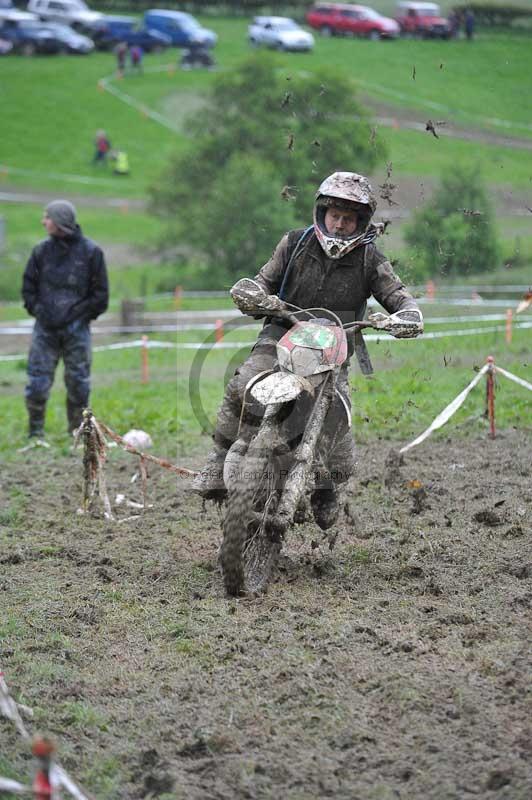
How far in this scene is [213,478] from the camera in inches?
300

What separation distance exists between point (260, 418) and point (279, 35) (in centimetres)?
5098

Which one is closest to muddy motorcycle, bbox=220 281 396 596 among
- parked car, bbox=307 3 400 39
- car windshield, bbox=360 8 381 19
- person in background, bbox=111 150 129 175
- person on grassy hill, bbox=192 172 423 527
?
person on grassy hill, bbox=192 172 423 527

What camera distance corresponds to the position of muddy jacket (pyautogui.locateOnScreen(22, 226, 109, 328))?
12.1 metres

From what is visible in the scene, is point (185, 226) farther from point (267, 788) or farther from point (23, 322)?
point (267, 788)

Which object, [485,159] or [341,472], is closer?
[341,472]

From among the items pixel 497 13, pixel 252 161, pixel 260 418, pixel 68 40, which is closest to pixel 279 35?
pixel 68 40

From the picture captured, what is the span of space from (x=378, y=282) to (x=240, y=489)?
1.98 metres

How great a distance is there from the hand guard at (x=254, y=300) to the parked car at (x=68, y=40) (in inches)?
2176

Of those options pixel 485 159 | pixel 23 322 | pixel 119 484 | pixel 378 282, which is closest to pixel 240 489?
pixel 378 282

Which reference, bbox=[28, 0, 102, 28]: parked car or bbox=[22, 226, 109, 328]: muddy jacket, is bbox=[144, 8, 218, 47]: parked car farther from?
bbox=[22, 226, 109, 328]: muddy jacket

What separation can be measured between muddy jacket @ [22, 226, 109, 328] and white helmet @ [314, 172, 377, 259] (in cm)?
491

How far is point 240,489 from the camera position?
6.60 metres

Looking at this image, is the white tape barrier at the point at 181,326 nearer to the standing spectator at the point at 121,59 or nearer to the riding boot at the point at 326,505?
the riding boot at the point at 326,505

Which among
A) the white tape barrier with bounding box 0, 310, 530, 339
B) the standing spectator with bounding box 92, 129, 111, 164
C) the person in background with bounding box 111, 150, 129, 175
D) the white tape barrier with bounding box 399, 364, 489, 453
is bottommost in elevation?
the white tape barrier with bounding box 0, 310, 530, 339
